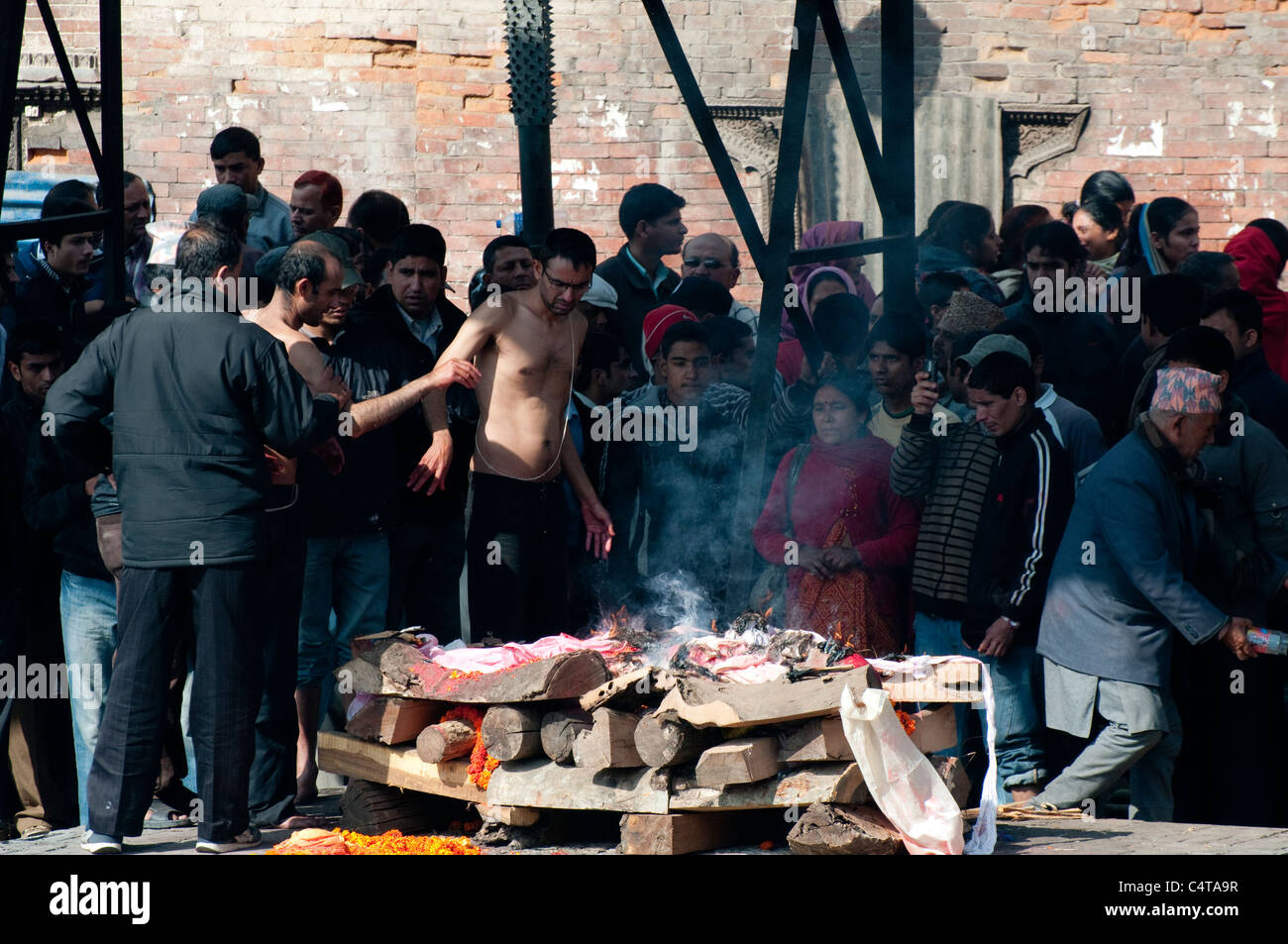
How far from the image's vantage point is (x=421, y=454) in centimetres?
688

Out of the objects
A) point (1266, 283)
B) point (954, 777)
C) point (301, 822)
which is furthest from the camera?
point (1266, 283)

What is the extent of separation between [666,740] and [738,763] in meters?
0.25

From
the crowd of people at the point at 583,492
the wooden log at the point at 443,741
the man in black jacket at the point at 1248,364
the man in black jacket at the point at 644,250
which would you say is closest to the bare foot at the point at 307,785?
the crowd of people at the point at 583,492

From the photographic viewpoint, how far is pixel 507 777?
5.32m

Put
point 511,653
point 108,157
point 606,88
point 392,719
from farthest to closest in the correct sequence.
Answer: point 606,88 → point 108,157 → point 511,653 → point 392,719

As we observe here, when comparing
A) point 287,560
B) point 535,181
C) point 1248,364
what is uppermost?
point 535,181

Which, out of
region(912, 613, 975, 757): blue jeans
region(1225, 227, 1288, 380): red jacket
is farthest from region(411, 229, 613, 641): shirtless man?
region(1225, 227, 1288, 380): red jacket

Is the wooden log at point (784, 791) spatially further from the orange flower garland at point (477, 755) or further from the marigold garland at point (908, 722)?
the orange flower garland at point (477, 755)

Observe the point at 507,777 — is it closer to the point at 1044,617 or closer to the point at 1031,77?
the point at 1044,617

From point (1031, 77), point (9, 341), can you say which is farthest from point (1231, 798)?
point (1031, 77)

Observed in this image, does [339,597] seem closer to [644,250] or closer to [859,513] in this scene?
[859,513]

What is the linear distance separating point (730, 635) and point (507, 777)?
41.2 inches

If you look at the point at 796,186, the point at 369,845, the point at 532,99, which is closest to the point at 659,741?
the point at 369,845
